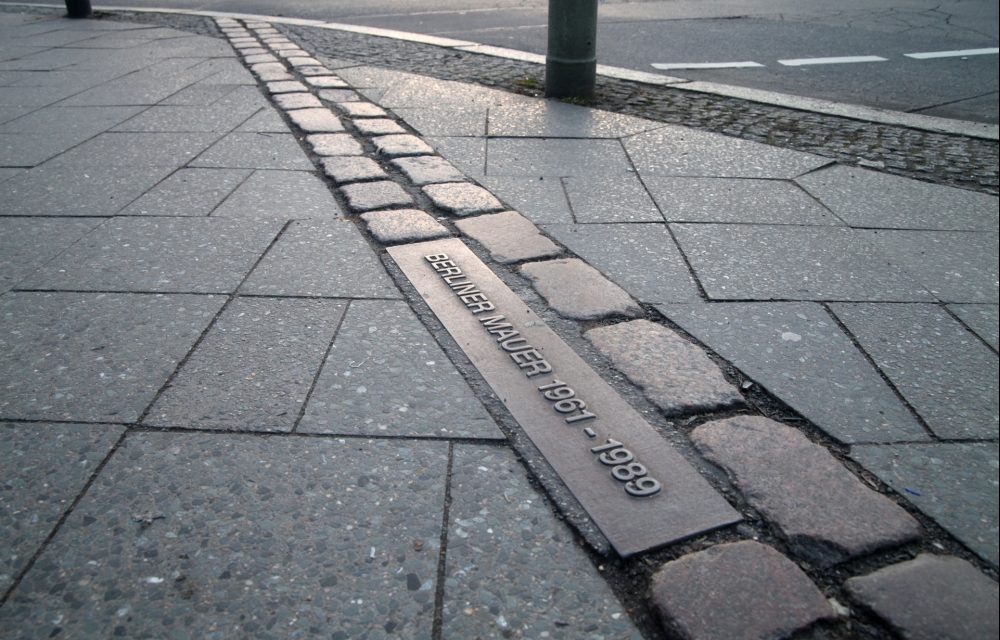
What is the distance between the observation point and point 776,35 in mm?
7891

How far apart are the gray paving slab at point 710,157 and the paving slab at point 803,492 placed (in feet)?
7.12

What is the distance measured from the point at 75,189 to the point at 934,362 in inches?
146

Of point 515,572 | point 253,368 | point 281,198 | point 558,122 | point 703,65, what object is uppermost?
point 703,65

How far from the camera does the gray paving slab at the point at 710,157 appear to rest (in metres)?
3.87

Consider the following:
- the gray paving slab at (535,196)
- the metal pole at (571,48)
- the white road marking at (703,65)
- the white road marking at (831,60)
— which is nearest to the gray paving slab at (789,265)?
the gray paving slab at (535,196)

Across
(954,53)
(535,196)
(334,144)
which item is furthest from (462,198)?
(954,53)

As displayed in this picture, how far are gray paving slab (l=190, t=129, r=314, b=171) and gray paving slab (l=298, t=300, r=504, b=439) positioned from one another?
1.83 m

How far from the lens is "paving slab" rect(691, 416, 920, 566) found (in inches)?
62.0

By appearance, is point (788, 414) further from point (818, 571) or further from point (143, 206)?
point (143, 206)

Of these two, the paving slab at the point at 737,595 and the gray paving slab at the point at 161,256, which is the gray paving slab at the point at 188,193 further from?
the paving slab at the point at 737,595

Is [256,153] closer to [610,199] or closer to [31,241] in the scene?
[31,241]

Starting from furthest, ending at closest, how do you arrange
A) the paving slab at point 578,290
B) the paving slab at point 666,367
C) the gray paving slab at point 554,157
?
the gray paving slab at point 554,157, the paving slab at point 578,290, the paving slab at point 666,367

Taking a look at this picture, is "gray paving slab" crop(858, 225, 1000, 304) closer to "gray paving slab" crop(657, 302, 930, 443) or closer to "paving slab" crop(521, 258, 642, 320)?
"gray paving slab" crop(657, 302, 930, 443)

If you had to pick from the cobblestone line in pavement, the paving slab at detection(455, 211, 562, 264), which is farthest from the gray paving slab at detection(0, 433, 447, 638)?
the paving slab at detection(455, 211, 562, 264)
